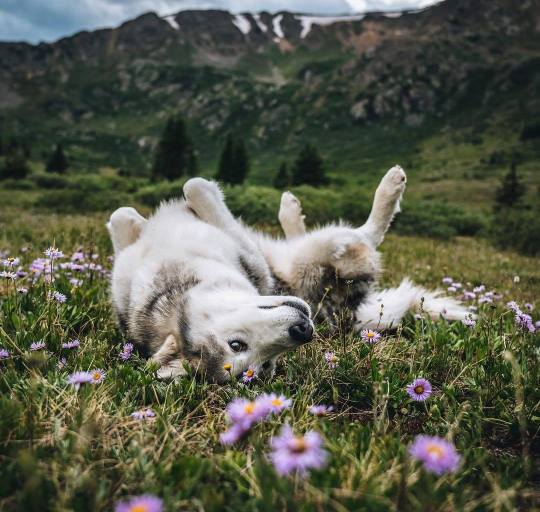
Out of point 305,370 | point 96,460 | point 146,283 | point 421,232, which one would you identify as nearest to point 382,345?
point 305,370

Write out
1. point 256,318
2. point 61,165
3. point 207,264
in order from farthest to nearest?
point 61,165 < point 207,264 < point 256,318

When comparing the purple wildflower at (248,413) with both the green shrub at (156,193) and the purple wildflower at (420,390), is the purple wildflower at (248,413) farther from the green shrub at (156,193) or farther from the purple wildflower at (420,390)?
the green shrub at (156,193)

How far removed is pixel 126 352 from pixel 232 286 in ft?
2.58

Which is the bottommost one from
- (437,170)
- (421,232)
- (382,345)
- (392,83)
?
(437,170)

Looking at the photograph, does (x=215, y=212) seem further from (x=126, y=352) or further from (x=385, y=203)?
(x=385, y=203)

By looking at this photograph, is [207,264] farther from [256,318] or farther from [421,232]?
[421,232]

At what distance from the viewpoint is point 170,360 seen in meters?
2.65

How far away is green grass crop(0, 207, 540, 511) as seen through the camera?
4.52 feet

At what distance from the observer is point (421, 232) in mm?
15914

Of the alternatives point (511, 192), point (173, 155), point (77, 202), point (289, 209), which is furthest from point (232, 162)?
point (289, 209)

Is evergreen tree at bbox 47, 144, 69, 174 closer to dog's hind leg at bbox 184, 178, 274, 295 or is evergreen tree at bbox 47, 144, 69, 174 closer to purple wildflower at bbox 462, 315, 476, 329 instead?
dog's hind leg at bbox 184, 178, 274, 295

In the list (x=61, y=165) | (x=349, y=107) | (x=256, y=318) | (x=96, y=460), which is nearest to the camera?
(x=96, y=460)

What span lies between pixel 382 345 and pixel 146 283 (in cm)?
171

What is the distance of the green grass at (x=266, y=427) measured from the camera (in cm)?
138
